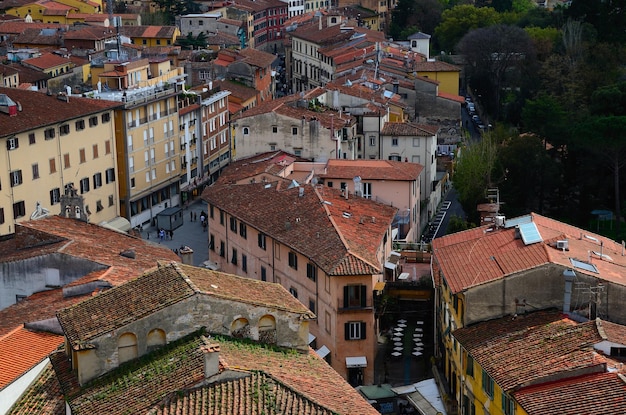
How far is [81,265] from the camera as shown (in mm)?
37812

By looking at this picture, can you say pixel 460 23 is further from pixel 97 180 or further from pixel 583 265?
pixel 583 265

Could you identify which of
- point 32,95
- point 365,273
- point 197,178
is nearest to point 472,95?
point 197,178

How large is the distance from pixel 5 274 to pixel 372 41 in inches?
2821

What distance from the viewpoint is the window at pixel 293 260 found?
46344mm

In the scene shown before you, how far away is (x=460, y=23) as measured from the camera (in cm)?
11856

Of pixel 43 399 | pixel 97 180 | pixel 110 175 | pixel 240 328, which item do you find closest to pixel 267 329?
pixel 240 328

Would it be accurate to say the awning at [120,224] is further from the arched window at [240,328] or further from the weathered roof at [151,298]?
the arched window at [240,328]

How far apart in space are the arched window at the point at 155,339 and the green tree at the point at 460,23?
94144 millimetres

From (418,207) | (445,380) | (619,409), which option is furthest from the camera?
(418,207)

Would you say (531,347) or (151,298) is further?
(531,347)

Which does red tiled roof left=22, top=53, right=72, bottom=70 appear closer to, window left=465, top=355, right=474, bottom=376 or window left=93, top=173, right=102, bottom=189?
window left=93, top=173, right=102, bottom=189

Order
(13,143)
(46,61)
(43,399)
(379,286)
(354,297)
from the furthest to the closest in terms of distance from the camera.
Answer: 1. (46,61)
2. (13,143)
3. (379,286)
4. (354,297)
5. (43,399)

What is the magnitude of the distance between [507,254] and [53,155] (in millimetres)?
33003

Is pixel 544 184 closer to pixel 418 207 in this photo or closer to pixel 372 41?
pixel 418 207
